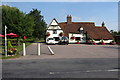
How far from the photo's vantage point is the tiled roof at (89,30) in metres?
41.5

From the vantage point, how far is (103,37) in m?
41.1

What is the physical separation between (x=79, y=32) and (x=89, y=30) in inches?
123

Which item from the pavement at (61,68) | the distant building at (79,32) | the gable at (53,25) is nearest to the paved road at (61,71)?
the pavement at (61,68)

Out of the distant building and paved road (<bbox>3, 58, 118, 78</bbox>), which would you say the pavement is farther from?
the distant building

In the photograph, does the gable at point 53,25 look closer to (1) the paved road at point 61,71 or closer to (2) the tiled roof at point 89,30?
(2) the tiled roof at point 89,30

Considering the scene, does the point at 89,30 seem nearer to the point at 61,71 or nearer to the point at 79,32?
the point at 79,32

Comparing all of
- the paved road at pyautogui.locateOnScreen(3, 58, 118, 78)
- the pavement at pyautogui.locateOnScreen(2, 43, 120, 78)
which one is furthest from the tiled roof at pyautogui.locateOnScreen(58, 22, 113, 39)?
the paved road at pyautogui.locateOnScreen(3, 58, 118, 78)

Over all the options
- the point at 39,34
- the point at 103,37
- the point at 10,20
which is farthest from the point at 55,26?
the point at 39,34

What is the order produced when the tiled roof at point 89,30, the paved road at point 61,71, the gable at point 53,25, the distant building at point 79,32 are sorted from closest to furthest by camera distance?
1. the paved road at point 61,71
2. the distant building at point 79,32
3. the tiled roof at point 89,30
4. the gable at point 53,25

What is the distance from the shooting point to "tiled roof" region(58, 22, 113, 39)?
1633 inches

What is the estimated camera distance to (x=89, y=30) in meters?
43.2

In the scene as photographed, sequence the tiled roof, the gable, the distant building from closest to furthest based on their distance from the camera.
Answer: the distant building, the tiled roof, the gable

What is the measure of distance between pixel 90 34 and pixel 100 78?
36.3 metres

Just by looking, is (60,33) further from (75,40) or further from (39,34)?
(39,34)
